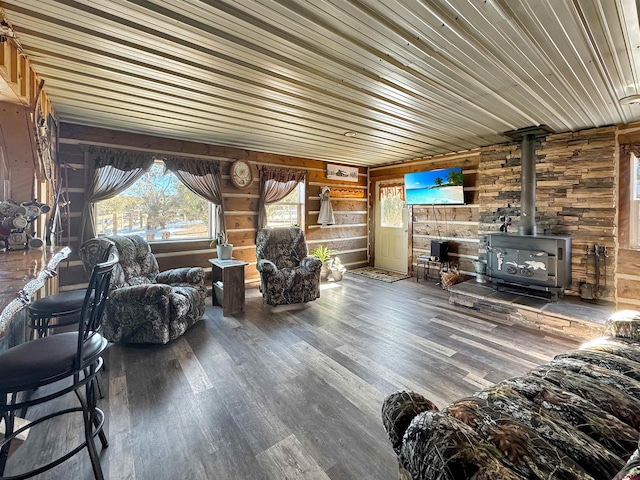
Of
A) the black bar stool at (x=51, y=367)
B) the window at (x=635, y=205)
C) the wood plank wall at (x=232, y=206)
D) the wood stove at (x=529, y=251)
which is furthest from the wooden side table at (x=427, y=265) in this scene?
the black bar stool at (x=51, y=367)

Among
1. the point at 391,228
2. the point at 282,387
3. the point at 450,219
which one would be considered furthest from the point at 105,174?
the point at 450,219

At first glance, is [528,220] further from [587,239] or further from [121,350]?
[121,350]

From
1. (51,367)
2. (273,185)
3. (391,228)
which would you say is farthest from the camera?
(391,228)

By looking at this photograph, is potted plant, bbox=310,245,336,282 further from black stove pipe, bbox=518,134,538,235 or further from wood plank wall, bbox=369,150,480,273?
black stove pipe, bbox=518,134,538,235

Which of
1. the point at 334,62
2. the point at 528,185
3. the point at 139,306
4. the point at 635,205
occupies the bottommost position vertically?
the point at 139,306

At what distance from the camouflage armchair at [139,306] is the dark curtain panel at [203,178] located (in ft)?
4.45

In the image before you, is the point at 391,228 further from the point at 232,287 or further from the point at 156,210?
the point at 156,210

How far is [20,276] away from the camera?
4.65ft

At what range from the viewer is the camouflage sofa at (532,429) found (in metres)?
0.79

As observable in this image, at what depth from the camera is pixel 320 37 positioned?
1.90 metres

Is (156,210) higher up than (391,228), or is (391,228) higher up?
(156,210)

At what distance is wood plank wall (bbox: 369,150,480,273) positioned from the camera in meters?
5.12

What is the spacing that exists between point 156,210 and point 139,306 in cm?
193

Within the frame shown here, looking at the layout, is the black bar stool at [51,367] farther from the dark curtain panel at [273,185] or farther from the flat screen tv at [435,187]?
the flat screen tv at [435,187]
